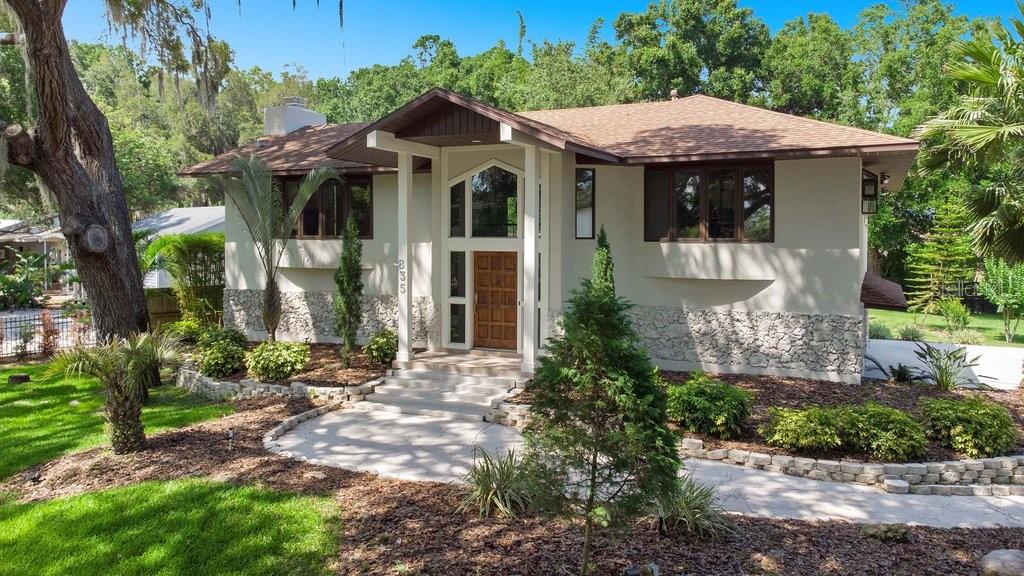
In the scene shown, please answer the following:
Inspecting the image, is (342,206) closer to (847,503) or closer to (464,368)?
(464,368)

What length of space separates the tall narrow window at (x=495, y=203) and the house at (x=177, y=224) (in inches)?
647

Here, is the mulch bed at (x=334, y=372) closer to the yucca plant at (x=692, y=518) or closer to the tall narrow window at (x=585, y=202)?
the tall narrow window at (x=585, y=202)

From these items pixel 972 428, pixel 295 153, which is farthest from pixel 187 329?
pixel 972 428

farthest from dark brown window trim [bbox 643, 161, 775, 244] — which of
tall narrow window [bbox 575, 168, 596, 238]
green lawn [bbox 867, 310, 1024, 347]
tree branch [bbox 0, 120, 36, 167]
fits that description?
tree branch [bbox 0, 120, 36, 167]

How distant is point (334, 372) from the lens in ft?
39.9

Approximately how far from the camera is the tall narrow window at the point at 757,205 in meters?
11.8

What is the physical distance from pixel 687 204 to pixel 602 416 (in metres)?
8.48

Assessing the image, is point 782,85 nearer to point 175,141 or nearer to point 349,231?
point 349,231

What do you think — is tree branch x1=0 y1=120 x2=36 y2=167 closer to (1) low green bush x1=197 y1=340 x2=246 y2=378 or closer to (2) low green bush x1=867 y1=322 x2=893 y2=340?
(1) low green bush x1=197 y1=340 x2=246 y2=378

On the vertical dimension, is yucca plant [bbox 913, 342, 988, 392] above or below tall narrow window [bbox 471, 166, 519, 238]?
below

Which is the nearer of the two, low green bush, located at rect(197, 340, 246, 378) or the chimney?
low green bush, located at rect(197, 340, 246, 378)

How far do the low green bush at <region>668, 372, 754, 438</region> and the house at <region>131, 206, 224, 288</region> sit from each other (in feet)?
71.0

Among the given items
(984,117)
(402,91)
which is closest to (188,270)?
(984,117)

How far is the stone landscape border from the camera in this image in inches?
432
